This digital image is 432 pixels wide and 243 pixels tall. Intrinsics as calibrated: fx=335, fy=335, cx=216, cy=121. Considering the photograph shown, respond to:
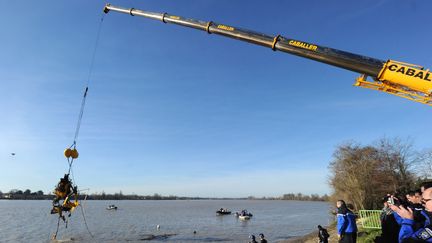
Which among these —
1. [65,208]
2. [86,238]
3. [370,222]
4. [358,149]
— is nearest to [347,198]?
[358,149]

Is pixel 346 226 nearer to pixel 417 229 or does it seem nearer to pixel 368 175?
pixel 417 229

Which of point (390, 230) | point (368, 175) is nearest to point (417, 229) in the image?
point (390, 230)

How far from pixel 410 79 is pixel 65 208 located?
16070 mm

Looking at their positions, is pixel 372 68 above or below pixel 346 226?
above

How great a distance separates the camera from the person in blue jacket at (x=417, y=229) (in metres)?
4.50

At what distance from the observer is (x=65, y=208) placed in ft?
55.6

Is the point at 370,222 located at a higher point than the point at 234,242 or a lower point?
higher

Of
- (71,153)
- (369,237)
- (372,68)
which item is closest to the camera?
(372,68)

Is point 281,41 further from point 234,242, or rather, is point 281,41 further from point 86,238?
point 86,238

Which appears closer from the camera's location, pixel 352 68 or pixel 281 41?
pixel 352 68

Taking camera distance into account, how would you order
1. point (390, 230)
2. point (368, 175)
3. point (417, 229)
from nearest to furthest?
1. point (417, 229)
2. point (390, 230)
3. point (368, 175)

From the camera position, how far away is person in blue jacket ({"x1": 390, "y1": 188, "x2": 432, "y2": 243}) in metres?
4.50

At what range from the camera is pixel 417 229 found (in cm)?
472

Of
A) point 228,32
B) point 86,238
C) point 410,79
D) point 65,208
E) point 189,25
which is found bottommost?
point 86,238
